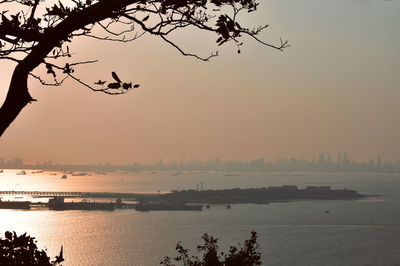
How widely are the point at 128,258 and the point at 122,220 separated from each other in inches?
1394

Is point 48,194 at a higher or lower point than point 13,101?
lower

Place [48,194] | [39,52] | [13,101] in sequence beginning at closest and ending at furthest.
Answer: [13,101]
[39,52]
[48,194]

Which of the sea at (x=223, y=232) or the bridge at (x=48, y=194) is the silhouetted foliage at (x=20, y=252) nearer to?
the sea at (x=223, y=232)

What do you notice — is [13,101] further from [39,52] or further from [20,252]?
[20,252]

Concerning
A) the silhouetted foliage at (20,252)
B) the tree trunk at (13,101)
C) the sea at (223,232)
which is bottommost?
the sea at (223,232)

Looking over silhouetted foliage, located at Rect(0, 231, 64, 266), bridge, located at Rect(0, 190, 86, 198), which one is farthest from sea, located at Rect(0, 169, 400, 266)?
silhouetted foliage, located at Rect(0, 231, 64, 266)

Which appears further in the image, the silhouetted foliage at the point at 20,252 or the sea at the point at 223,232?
the sea at the point at 223,232

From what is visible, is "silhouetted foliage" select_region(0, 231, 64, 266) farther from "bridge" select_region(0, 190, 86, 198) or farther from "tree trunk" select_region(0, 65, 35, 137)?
"bridge" select_region(0, 190, 86, 198)

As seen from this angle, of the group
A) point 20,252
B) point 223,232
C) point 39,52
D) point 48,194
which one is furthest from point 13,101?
point 48,194

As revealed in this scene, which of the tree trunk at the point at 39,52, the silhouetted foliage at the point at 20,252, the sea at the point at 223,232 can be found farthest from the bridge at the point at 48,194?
the tree trunk at the point at 39,52

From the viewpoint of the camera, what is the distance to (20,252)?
532cm

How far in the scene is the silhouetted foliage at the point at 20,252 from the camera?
17.1 feet

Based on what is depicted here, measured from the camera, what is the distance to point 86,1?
4.75 m

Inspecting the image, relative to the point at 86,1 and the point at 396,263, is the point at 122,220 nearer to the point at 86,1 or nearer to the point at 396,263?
the point at 396,263
